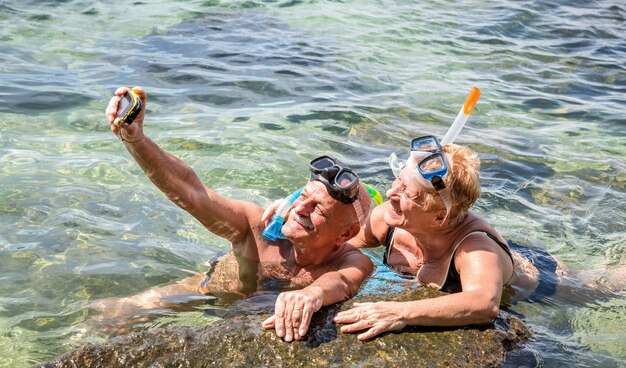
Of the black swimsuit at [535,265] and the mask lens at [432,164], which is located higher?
the mask lens at [432,164]

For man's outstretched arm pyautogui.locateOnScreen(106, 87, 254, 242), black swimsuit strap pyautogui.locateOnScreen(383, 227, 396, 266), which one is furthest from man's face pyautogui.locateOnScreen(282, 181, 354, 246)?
black swimsuit strap pyautogui.locateOnScreen(383, 227, 396, 266)

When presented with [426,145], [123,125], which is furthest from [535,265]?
[123,125]

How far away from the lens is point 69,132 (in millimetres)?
7648

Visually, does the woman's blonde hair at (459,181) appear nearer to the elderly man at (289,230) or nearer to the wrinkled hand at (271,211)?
the elderly man at (289,230)

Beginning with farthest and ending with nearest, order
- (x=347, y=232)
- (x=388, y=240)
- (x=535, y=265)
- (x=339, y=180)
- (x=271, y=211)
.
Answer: (x=535, y=265) → (x=388, y=240) → (x=271, y=211) → (x=347, y=232) → (x=339, y=180)

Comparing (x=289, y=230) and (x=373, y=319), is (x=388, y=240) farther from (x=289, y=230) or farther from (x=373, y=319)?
(x=373, y=319)

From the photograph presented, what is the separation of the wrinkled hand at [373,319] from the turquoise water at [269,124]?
985mm

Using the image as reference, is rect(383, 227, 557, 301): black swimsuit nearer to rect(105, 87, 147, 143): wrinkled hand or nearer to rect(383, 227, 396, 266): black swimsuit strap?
rect(383, 227, 396, 266): black swimsuit strap

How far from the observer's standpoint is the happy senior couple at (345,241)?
402cm

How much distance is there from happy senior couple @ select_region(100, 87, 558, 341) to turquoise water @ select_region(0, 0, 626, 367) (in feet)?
2.09

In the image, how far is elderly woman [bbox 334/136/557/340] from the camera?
405 centimetres

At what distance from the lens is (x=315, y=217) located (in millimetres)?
4547

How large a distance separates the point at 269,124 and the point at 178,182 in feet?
14.2

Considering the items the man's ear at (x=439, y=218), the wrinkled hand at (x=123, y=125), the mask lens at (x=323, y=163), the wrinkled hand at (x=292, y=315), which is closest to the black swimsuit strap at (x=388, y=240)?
the man's ear at (x=439, y=218)
